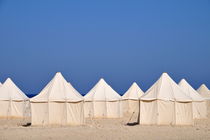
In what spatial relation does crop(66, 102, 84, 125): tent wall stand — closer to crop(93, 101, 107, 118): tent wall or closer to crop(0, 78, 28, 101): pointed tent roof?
crop(0, 78, 28, 101): pointed tent roof

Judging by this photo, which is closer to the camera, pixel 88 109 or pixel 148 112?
pixel 148 112

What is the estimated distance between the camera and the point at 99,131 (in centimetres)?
2236

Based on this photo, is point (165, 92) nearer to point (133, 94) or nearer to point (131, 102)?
point (131, 102)

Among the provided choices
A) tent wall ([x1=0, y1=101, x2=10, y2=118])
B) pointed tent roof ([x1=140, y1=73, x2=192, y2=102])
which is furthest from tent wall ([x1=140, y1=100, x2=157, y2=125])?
tent wall ([x1=0, y1=101, x2=10, y2=118])

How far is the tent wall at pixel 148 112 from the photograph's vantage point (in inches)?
1073

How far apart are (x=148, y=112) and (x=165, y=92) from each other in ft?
5.81

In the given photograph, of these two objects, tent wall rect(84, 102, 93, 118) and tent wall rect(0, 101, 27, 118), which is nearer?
tent wall rect(0, 101, 27, 118)

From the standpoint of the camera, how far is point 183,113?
1086 inches

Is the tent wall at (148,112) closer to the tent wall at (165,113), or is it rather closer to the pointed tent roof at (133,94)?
the tent wall at (165,113)

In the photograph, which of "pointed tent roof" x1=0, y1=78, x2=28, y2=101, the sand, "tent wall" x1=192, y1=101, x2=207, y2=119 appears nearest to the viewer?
the sand

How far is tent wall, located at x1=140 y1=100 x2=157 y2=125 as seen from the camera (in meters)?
27.2

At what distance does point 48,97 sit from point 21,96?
8906mm

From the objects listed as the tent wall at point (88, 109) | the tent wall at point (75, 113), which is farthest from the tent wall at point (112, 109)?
the tent wall at point (75, 113)

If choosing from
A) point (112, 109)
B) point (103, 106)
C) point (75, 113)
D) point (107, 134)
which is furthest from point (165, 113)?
point (103, 106)
